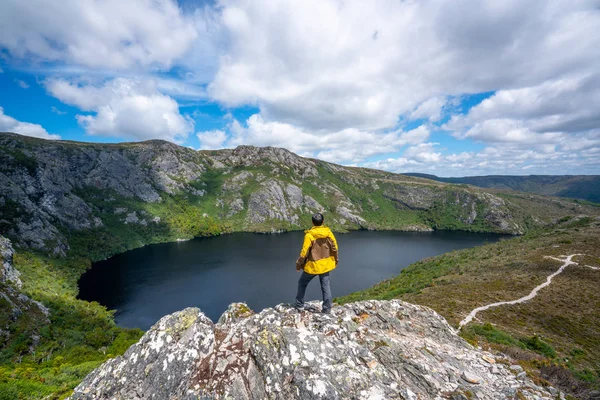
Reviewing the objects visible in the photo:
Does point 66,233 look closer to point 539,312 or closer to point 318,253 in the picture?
point 318,253

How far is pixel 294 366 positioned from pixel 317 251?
415 centimetres

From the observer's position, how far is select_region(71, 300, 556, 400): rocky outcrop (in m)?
8.25

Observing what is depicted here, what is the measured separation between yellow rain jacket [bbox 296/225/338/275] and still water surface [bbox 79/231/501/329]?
201 ft

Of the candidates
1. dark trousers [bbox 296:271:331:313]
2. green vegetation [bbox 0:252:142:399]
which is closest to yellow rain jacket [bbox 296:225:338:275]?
dark trousers [bbox 296:271:331:313]

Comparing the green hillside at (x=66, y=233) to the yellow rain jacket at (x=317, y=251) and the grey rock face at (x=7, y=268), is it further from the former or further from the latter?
the yellow rain jacket at (x=317, y=251)

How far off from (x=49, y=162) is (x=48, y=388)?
188974mm

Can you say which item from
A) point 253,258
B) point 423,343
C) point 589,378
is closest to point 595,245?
point 589,378

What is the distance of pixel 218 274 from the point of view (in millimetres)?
96062

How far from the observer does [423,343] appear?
11.8m

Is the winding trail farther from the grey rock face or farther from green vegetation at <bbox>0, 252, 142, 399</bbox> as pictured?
the grey rock face

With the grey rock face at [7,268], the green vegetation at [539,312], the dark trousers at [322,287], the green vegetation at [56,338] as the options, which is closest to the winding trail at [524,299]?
the green vegetation at [539,312]

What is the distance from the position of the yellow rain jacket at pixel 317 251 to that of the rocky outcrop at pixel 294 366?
2324 mm

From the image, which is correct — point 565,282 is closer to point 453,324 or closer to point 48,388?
point 453,324

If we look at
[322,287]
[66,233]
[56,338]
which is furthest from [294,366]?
[66,233]
